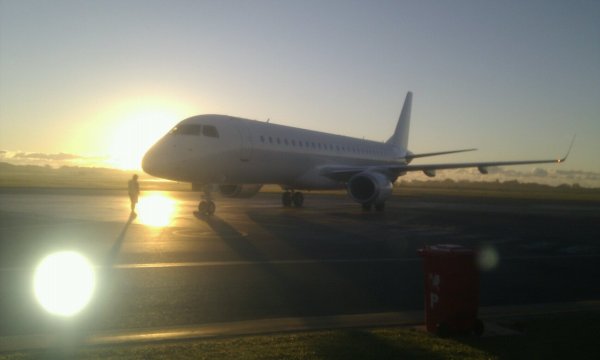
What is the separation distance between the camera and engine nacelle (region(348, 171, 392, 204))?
23.9 m

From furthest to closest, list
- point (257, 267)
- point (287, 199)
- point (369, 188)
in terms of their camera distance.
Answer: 1. point (287, 199)
2. point (369, 188)
3. point (257, 267)

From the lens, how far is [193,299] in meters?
7.40

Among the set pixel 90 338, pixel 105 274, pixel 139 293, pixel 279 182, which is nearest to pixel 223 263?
pixel 105 274

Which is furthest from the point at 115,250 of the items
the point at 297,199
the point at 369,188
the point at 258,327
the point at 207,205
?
the point at 297,199

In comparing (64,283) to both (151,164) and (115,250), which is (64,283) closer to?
(115,250)

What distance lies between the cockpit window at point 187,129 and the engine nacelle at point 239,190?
14.1ft

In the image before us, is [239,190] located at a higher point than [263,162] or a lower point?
lower

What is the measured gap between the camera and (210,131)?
2075cm

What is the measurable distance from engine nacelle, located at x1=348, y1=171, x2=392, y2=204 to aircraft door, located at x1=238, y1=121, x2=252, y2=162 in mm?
4981

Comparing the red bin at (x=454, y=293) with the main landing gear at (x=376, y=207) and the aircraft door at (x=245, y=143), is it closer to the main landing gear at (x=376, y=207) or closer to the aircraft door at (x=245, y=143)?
the aircraft door at (x=245, y=143)

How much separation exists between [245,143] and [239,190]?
3.18 m

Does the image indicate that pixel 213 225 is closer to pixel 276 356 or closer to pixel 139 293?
pixel 139 293

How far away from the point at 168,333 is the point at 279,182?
777 inches

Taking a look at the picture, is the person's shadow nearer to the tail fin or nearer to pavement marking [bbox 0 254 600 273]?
pavement marking [bbox 0 254 600 273]
